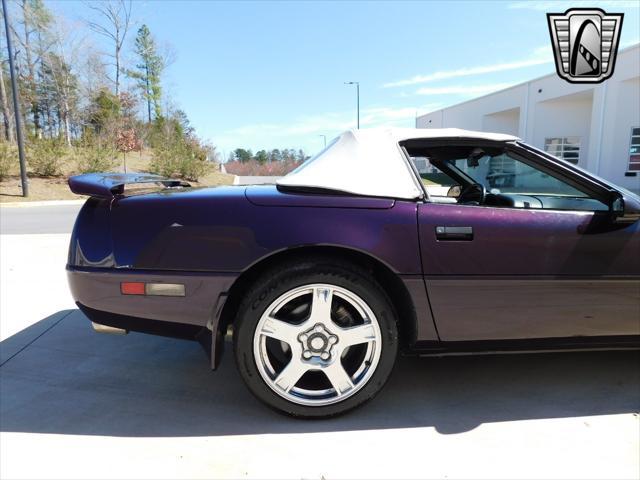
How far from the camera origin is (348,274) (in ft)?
6.77

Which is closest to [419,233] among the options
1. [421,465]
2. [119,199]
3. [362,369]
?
[362,369]

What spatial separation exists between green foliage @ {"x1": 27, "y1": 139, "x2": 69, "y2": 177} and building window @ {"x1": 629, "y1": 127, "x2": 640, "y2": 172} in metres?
27.2

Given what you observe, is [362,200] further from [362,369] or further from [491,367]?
[491,367]

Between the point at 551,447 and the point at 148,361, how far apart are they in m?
2.32

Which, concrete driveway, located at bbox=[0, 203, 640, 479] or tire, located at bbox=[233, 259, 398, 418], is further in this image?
→ tire, located at bbox=[233, 259, 398, 418]

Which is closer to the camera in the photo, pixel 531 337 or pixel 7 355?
pixel 531 337

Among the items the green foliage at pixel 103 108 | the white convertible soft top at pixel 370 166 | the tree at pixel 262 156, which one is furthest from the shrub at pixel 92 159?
the tree at pixel 262 156

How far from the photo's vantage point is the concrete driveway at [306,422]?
1.84m

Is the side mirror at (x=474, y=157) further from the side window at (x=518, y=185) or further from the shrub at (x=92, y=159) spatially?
the shrub at (x=92, y=159)

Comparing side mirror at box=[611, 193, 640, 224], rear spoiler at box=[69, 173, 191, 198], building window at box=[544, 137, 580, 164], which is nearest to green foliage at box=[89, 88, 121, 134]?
building window at box=[544, 137, 580, 164]

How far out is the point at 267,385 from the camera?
2111 millimetres

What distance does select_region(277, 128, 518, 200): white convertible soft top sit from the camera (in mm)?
2197

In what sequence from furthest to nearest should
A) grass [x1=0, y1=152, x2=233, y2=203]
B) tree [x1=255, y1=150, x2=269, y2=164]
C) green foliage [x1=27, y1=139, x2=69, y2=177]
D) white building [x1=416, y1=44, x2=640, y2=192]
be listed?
tree [x1=255, y1=150, x2=269, y2=164] → green foliage [x1=27, y1=139, x2=69, y2=177] → white building [x1=416, y1=44, x2=640, y2=192] → grass [x1=0, y1=152, x2=233, y2=203]

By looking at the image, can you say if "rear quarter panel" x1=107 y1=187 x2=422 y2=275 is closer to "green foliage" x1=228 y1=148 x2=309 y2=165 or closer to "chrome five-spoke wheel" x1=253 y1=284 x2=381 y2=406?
Result: "chrome five-spoke wheel" x1=253 y1=284 x2=381 y2=406
